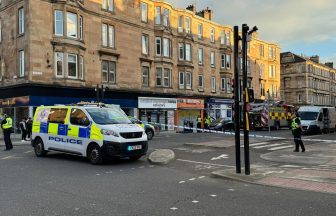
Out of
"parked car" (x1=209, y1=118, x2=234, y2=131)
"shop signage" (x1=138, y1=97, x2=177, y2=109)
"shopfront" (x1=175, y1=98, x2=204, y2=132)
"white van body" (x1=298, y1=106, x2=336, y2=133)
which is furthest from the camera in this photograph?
"shopfront" (x1=175, y1=98, x2=204, y2=132)

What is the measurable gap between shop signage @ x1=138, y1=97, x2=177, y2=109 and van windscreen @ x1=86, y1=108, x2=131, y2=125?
2289cm

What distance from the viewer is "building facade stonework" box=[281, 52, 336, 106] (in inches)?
3000

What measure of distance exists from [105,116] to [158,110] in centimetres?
2611

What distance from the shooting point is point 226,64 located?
49.1 m

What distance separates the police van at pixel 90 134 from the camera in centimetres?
1179

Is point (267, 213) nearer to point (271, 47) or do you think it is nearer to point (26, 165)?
point (26, 165)

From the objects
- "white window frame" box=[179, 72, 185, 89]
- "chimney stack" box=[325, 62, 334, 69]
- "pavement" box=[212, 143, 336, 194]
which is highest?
"chimney stack" box=[325, 62, 334, 69]

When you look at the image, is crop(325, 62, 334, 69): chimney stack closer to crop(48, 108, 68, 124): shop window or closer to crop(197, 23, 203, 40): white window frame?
crop(197, 23, 203, 40): white window frame

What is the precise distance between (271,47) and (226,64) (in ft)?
46.8

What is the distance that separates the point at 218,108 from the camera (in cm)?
4728

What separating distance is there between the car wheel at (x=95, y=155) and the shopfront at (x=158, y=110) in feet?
78.1

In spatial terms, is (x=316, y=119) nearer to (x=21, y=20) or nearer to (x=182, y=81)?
(x=182, y=81)

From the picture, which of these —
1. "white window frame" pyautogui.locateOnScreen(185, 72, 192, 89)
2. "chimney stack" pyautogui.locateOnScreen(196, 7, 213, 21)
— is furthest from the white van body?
"chimney stack" pyautogui.locateOnScreen(196, 7, 213, 21)

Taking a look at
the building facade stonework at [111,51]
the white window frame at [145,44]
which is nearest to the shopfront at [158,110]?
Answer: the building facade stonework at [111,51]
